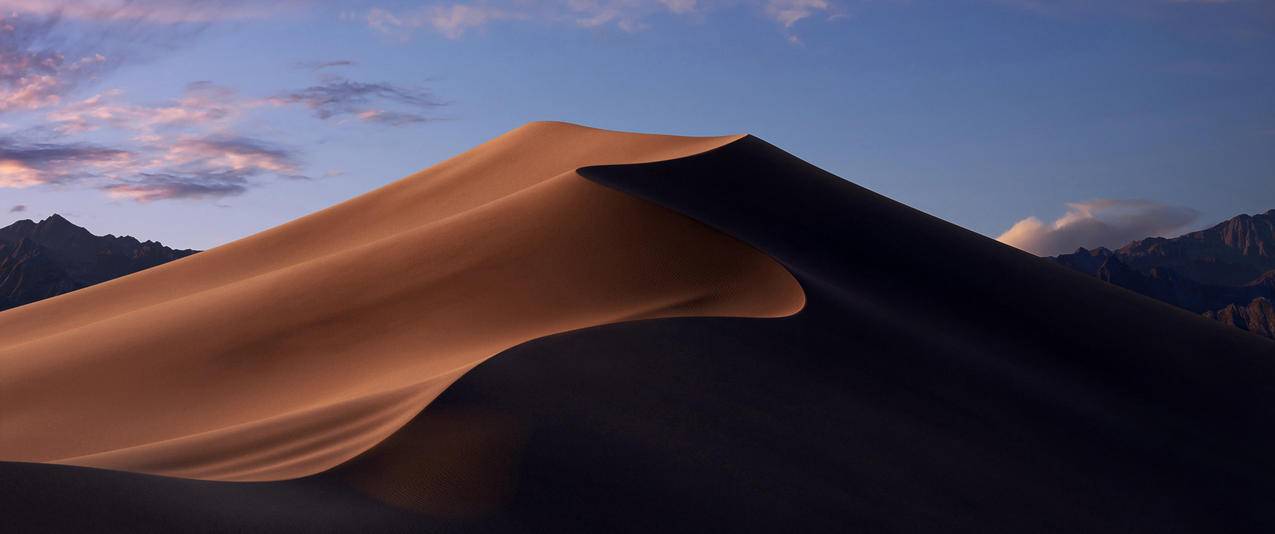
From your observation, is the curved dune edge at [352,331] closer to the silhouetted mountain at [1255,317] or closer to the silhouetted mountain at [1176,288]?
the silhouetted mountain at [1255,317]

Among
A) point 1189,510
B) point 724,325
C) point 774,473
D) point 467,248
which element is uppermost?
point 467,248

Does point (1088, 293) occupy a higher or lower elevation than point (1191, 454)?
higher

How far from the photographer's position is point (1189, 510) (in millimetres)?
12508

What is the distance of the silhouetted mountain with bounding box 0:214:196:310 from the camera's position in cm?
10581

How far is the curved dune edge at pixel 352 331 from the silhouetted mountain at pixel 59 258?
93.4 metres

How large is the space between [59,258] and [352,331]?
138100 mm

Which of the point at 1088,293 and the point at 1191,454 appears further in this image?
the point at 1088,293

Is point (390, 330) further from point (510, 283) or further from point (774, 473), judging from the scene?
point (774, 473)

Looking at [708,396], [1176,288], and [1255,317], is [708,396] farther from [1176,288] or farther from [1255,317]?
[1176,288]

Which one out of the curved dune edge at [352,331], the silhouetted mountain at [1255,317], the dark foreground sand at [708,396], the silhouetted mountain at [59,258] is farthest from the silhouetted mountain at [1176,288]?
the curved dune edge at [352,331]

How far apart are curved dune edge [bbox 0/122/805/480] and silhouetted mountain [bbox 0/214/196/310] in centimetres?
9337

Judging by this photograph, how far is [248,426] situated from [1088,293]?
1640cm

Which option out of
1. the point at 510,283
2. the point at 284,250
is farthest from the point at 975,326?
the point at 284,250

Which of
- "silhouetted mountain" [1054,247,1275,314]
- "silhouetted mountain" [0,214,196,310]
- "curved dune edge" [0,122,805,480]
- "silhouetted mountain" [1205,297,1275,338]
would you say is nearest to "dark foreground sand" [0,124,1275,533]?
"curved dune edge" [0,122,805,480]
